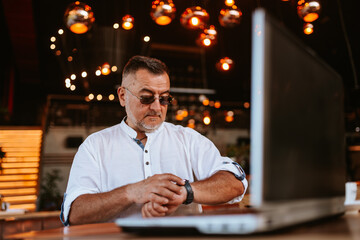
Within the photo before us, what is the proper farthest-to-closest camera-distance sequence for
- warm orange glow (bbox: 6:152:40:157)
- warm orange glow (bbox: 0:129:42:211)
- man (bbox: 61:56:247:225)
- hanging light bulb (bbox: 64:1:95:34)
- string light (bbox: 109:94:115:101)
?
string light (bbox: 109:94:115:101)
warm orange glow (bbox: 6:152:40:157)
warm orange glow (bbox: 0:129:42:211)
hanging light bulb (bbox: 64:1:95:34)
man (bbox: 61:56:247:225)

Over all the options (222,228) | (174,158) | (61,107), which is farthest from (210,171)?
(61,107)

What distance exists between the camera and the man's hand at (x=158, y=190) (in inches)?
49.5

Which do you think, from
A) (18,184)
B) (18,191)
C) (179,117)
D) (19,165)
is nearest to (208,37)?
(18,191)

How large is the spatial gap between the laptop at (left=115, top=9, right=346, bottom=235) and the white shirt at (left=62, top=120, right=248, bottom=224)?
0.85 metres

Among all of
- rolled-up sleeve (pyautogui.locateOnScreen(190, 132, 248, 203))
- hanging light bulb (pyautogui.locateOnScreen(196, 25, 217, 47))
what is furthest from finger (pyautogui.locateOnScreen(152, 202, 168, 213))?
hanging light bulb (pyautogui.locateOnScreen(196, 25, 217, 47))

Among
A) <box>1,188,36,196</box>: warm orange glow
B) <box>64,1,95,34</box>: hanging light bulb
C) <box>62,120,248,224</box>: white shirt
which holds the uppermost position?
<box>64,1,95,34</box>: hanging light bulb

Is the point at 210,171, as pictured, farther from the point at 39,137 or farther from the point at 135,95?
the point at 39,137

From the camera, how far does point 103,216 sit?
57.3 inches

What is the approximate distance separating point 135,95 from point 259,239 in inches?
57.3

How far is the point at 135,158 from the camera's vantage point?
6.14 ft

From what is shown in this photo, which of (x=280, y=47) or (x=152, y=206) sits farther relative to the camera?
(x=152, y=206)

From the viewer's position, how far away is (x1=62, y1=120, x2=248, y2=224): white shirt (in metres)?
1.73

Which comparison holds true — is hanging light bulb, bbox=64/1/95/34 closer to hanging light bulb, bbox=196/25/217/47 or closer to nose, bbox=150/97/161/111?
hanging light bulb, bbox=196/25/217/47

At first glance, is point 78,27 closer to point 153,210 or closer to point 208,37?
point 208,37
